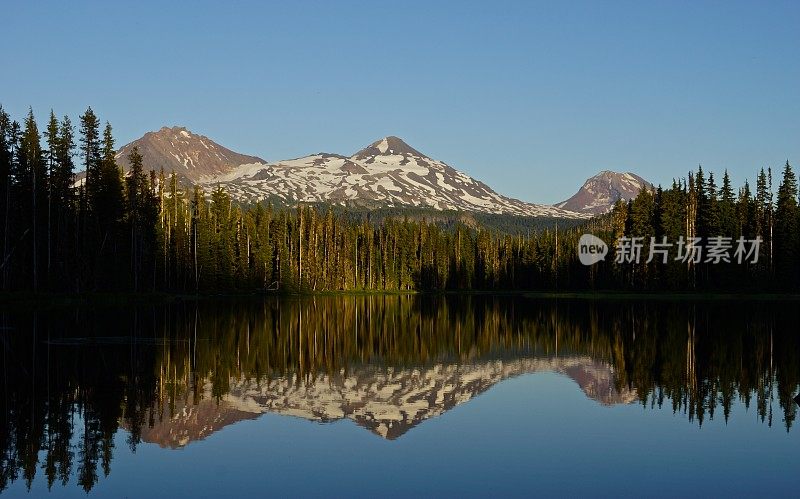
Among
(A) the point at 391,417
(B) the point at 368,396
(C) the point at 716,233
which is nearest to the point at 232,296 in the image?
(C) the point at 716,233

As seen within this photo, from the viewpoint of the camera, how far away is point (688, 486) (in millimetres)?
14688

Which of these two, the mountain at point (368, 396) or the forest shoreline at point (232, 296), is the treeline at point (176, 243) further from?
the mountain at point (368, 396)

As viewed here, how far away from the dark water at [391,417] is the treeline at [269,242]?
34.2 m

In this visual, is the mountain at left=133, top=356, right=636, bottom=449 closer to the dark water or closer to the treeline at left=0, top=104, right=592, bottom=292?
the dark water

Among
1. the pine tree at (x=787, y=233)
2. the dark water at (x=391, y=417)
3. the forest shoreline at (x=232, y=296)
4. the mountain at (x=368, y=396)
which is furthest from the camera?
the pine tree at (x=787, y=233)

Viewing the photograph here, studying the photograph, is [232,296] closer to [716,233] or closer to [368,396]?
[716,233]

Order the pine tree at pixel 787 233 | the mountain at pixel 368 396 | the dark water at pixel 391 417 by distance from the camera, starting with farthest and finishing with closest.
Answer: the pine tree at pixel 787 233 < the mountain at pixel 368 396 < the dark water at pixel 391 417

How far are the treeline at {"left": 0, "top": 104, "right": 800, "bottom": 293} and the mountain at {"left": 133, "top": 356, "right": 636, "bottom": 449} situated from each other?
46777 millimetres

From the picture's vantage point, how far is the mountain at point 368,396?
20172 mm

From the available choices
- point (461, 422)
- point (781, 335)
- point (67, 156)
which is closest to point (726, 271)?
point (781, 335)

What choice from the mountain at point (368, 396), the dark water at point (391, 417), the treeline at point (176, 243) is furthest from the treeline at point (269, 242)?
the mountain at point (368, 396)

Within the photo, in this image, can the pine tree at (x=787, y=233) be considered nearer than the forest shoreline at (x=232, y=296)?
No

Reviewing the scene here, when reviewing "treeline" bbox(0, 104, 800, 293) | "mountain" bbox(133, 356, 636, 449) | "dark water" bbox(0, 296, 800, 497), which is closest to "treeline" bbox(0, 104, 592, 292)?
"treeline" bbox(0, 104, 800, 293)

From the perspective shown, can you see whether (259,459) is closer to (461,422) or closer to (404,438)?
(404,438)
